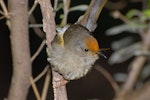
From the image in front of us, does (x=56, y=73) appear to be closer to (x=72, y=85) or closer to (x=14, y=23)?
(x=14, y=23)

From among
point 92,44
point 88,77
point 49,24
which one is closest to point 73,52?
point 92,44

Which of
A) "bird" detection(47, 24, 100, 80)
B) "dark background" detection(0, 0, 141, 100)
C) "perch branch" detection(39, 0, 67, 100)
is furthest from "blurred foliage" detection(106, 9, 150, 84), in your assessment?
"perch branch" detection(39, 0, 67, 100)

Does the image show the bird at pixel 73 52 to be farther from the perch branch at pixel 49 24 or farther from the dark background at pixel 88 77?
the dark background at pixel 88 77

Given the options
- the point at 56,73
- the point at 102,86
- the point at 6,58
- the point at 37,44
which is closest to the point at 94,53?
the point at 56,73

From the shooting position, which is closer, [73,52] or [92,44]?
[92,44]

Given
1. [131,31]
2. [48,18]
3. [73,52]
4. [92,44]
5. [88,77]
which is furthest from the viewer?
[88,77]

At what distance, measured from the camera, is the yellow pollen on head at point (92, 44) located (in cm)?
178

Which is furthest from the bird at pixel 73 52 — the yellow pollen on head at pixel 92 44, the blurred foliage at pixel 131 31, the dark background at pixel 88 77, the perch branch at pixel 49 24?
the dark background at pixel 88 77

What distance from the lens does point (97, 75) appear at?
411 cm

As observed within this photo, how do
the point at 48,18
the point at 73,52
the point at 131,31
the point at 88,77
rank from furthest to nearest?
the point at 88,77
the point at 131,31
the point at 73,52
the point at 48,18

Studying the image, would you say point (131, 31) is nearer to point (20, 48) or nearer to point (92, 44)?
point (92, 44)

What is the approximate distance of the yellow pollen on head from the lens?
1.78m

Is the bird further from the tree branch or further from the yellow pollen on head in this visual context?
the tree branch

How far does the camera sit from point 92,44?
179 cm
